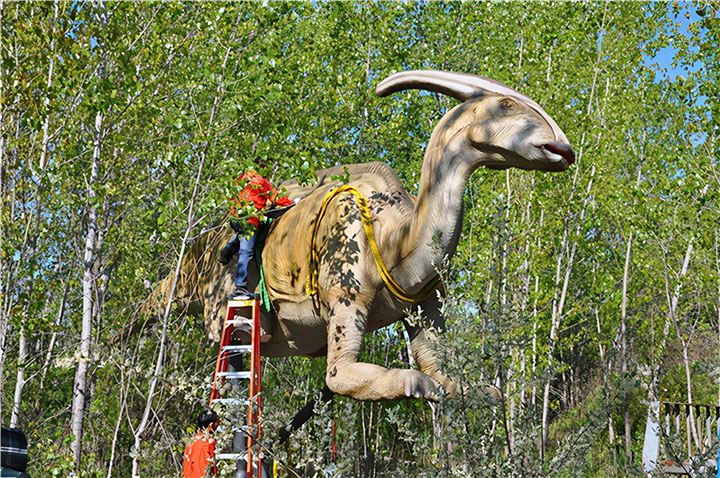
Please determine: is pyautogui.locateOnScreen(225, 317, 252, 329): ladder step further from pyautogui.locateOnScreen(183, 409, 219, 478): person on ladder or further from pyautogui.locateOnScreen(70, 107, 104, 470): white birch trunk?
pyautogui.locateOnScreen(70, 107, 104, 470): white birch trunk

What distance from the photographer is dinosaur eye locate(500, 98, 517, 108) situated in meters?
4.52

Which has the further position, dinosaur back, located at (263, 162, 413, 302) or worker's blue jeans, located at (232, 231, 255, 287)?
worker's blue jeans, located at (232, 231, 255, 287)

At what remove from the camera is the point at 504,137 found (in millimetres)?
4402

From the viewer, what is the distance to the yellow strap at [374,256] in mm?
4996

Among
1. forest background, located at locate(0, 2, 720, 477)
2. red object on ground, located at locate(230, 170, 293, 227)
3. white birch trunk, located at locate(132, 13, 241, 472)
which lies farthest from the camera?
red object on ground, located at locate(230, 170, 293, 227)

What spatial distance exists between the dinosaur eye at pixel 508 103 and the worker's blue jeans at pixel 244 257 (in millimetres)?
2207

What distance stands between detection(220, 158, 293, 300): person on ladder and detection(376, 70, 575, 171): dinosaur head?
3.91ft

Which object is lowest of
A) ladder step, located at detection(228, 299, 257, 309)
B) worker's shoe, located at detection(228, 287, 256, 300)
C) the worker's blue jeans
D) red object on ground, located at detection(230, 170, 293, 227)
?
ladder step, located at detection(228, 299, 257, 309)

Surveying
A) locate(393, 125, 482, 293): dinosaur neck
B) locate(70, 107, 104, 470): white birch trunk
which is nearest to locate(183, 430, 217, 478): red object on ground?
locate(70, 107, 104, 470): white birch trunk

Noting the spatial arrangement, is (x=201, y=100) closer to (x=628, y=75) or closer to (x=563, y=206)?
(x=563, y=206)

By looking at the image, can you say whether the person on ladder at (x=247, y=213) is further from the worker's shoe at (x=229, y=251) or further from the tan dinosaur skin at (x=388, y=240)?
the tan dinosaur skin at (x=388, y=240)

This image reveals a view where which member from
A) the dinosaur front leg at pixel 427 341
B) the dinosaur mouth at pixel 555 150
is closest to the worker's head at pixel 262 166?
the dinosaur front leg at pixel 427 341

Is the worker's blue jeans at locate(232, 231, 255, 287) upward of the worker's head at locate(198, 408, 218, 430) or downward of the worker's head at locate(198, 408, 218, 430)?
upward

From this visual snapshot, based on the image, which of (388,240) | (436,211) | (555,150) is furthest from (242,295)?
(555,150)
